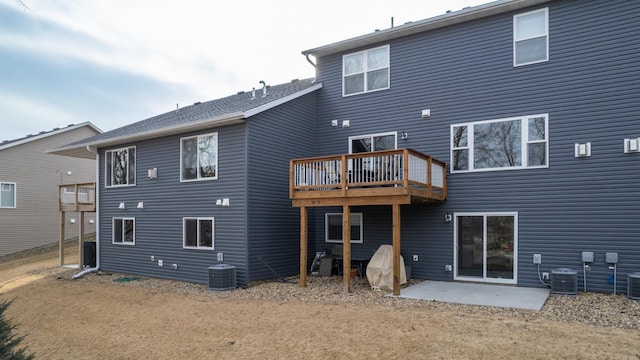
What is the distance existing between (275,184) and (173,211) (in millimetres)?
3201

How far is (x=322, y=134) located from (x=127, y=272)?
7.56 m

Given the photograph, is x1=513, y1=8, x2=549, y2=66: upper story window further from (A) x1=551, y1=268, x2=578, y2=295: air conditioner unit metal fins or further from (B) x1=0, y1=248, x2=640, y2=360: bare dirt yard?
(B) x1=0, y1=248, x2=640, y2=360: bare dirt yard

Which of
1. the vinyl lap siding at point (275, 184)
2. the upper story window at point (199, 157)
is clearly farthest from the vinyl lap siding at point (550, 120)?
the upper story window at point (199, 157)

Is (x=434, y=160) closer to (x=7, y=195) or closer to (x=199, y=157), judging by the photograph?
(x=199, y=157)

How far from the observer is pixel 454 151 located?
10773 mm

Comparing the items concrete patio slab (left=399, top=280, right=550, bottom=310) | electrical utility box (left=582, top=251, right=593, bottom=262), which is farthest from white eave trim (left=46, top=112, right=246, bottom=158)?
electrical utility box (left=582, top=251, right=593, bottom=262)

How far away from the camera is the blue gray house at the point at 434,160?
9039 millimetres

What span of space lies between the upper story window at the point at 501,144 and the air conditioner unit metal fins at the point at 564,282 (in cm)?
235

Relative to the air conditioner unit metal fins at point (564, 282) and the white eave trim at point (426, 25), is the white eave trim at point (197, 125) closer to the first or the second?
the white eave trim at point (426, 25)

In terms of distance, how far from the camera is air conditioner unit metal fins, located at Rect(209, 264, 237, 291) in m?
10.5

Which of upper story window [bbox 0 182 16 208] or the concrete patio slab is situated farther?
upper story window [bbox 0 182 16 208]

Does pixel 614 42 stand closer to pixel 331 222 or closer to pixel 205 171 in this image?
pixel 331 222

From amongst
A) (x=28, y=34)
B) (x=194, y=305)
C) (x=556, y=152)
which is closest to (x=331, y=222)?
(x=194, y=305)

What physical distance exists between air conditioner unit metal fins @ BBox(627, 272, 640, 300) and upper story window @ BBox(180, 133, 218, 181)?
31.1 ft
